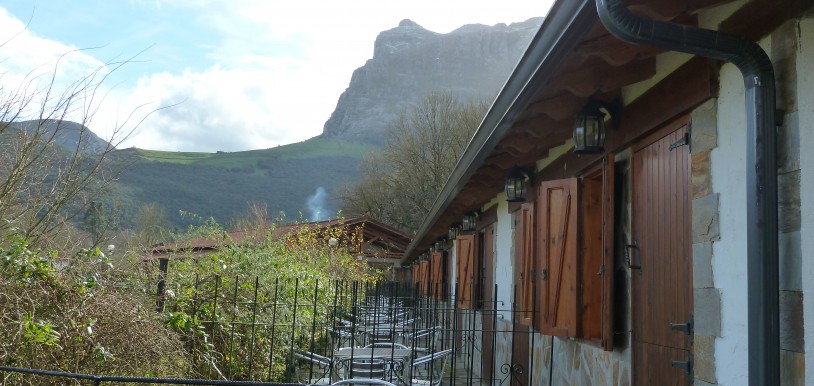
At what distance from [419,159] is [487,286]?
19593mm

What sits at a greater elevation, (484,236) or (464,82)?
(464,82)

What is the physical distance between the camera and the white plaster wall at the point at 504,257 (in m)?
8.26

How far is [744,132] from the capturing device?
9.47 feet

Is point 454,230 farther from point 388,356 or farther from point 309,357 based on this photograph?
point 309,357

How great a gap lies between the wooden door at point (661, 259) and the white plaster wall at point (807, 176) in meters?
1.05

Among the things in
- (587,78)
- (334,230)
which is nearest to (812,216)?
(587,78)

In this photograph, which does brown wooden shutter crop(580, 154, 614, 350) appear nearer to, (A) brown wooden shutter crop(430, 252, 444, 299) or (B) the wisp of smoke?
(A) brown wooden shutter crop(430, 252, 444, 299)

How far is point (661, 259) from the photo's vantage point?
3924 millimetres

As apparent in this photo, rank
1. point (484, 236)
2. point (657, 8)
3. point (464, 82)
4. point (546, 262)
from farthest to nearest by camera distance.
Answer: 1. point (464, 82)
2. point (484, 236)
3. point (546, 262)
4. point (657, 8)

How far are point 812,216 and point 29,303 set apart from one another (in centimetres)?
393

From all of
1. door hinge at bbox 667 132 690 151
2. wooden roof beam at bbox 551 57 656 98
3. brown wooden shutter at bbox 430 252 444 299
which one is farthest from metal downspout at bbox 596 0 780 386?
brown wooden shutter at bbox 430 252 444 299

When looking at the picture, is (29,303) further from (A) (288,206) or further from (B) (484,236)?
(A) (288,206)

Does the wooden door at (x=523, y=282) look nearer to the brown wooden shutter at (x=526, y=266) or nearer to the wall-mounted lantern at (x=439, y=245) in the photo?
the brown wooden shutter at (x=526, y=266)

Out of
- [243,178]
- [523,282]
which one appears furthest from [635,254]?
[243,178]
